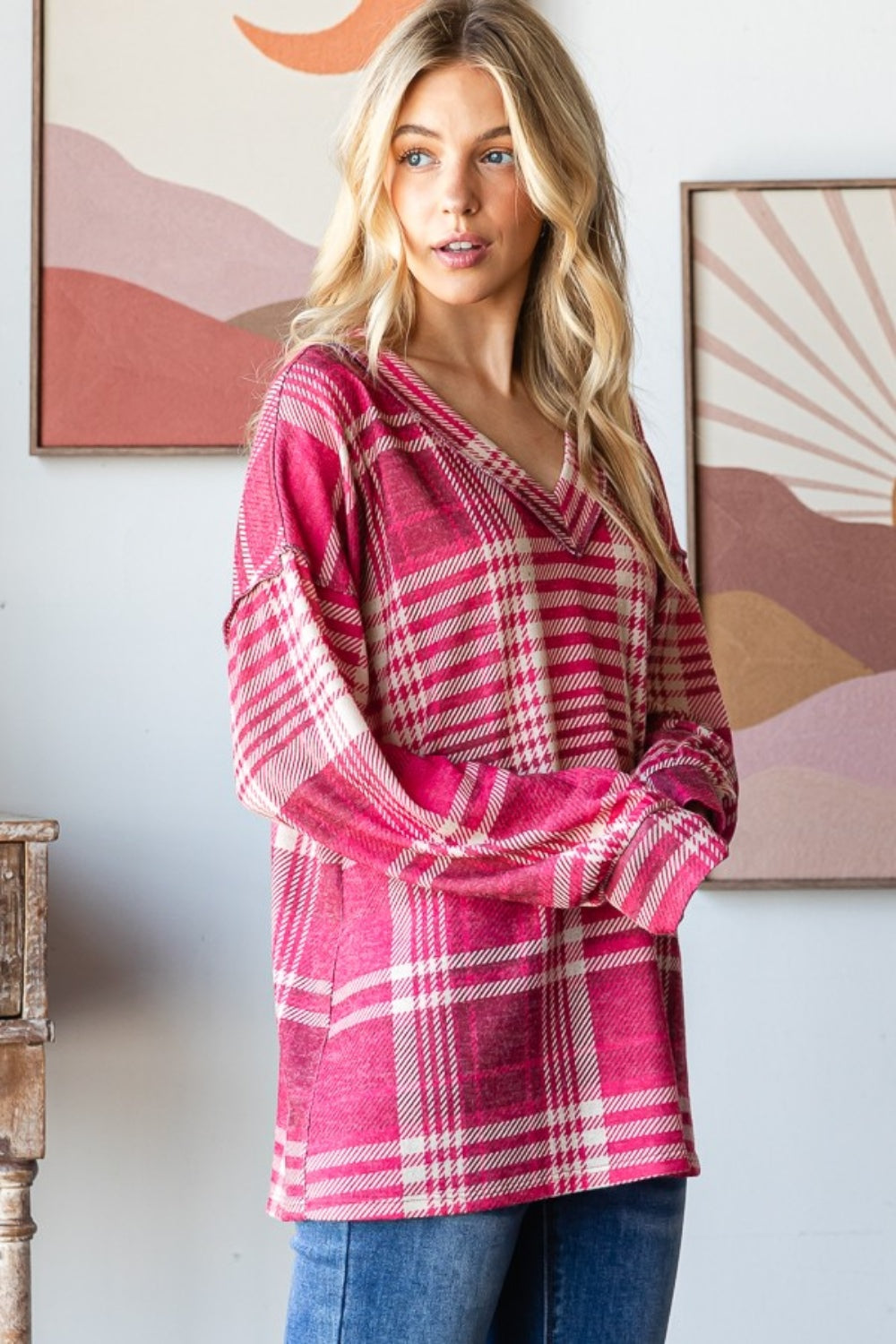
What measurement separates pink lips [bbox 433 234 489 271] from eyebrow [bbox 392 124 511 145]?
0.06 m

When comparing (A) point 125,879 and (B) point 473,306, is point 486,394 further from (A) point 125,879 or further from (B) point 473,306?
(A) point 125,879

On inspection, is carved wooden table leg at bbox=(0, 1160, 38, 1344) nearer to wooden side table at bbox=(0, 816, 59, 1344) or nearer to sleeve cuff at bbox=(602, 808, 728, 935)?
→ wooden side table at bbox=(0, 816, 59, 1344)

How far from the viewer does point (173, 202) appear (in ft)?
5.64

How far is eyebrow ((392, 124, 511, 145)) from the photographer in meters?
1.02

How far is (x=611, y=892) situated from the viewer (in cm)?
87

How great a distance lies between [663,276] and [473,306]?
723mm

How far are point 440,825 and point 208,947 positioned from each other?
937 mm

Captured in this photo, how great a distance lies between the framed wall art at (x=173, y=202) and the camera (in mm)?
1711

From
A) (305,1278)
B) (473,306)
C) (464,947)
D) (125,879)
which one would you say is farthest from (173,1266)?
(473,306)

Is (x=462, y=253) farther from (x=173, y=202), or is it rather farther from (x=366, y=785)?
(x=173, y=202)

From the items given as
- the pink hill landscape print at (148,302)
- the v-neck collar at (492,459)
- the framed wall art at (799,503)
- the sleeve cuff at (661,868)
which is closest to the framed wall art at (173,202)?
the pink hill landscape print at (148,302)

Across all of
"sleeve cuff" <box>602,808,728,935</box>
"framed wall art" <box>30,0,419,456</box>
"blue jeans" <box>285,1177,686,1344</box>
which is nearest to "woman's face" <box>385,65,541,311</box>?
"sleeve cuff" <box>602,808,728,935</box>

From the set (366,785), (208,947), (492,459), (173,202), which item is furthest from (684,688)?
(173,202)

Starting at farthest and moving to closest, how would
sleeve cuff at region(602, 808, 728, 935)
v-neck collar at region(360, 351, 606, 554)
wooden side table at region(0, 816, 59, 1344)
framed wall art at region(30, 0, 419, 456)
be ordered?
framed wall art at region(30, 0, 419, 456), wooden side table at region(0, 816, 59, 1344), v-neck collar at region(360, 351, 606, 554), sleeve cuff at region(602, 808, 728, 935)
